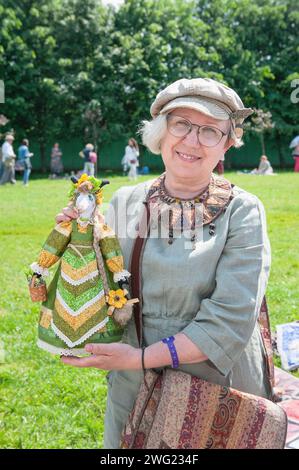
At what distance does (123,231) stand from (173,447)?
0.84 m

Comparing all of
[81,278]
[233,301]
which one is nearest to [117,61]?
[81,278]

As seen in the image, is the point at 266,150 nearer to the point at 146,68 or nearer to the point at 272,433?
the point at 146,68

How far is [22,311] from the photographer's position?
538 centimetres

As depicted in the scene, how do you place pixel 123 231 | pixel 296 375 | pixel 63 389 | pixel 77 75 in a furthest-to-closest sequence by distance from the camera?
pixel 77 75, pixel 296 375, pixel 63 389, pixel 123 231

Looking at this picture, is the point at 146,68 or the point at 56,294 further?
the point at 146,68

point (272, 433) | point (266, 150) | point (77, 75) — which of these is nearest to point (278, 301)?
point (272, 433)

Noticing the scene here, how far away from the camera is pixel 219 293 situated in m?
1.84

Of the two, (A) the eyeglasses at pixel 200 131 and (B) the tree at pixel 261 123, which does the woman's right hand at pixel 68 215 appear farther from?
(B) the tree at pixel 261 123

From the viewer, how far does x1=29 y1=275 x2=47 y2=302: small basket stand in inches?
83.5

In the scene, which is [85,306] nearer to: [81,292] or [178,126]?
[81,292]

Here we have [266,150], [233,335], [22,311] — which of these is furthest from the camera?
[266,150]

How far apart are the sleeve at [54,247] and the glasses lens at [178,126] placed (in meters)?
0.53

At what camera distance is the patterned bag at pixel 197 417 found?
6.08 feet

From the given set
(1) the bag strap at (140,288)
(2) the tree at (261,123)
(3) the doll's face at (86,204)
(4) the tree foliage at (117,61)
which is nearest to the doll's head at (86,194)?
(3) the doll's face at (86,204)
